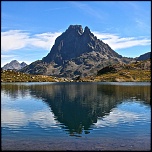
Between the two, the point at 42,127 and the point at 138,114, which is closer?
the point at 42,127

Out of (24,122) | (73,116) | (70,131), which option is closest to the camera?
(70,131)

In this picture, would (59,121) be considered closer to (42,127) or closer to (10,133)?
(42,127)

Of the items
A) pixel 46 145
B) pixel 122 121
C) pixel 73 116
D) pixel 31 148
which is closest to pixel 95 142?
pixel 46 145

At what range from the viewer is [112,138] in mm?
44812

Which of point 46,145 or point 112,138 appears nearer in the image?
point 46,145

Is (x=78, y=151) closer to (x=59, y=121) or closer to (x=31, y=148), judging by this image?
(x=31, y=148)

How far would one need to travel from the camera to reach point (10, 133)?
4819 cm

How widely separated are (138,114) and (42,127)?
3335 cm

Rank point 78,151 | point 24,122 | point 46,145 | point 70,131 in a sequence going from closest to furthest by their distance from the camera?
point 78,151, point 46,145, point 70,131, point 24,122

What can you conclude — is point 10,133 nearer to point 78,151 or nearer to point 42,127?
point 42,127

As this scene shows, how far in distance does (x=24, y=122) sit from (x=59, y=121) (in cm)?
917

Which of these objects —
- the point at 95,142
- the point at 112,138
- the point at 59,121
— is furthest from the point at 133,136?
the point at 59,121

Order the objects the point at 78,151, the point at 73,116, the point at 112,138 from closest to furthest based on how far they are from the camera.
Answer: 1. the point at 78,151
2. the point at 112,138
3. the point at 73,116

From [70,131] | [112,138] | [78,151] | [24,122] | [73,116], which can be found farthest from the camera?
[73,116]
